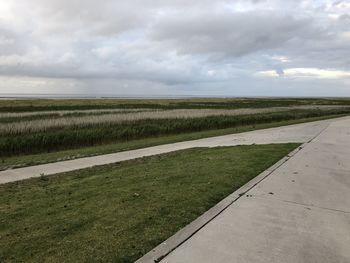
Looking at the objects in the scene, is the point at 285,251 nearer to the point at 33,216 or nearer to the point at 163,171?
the point at 33,216

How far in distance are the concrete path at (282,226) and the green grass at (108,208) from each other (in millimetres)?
452

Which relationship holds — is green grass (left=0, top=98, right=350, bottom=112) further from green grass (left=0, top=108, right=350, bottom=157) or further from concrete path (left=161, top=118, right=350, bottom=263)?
concrete path (left=161, top=118, right=350, bottom=263)

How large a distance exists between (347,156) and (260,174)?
3849 mm

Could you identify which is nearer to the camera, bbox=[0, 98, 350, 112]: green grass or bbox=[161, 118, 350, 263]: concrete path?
bbox=[161, 118, 350, 263]: concrete path

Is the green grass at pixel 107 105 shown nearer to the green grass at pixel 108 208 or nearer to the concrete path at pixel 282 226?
the green grass at pixel 108 208

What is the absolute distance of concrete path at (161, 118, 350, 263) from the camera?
341 cm

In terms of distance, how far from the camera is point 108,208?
16.0ft

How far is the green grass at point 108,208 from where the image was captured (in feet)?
11.8

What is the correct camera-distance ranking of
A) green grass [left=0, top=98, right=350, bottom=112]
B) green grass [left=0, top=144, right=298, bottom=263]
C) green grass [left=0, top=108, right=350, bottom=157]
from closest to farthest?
green grass [left=0, top=144, right=298, bottom=263] → green grass [left=0, top=108, right=350, bottom=157] → green grass [left=0, top=98, right=350, bottom=112]

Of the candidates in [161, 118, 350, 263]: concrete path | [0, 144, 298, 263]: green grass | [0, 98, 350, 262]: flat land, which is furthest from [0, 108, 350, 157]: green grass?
[161, 118, 350, 263]: concrete path

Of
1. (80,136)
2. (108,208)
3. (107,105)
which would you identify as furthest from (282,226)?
(107,105)

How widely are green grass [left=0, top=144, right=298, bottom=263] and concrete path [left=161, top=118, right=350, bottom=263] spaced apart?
0.45 metres

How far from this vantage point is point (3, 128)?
18.3m

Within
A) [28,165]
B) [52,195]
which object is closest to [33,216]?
[52,195]
